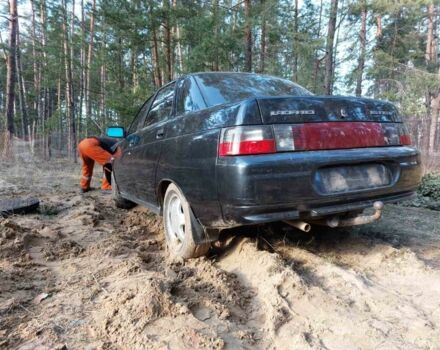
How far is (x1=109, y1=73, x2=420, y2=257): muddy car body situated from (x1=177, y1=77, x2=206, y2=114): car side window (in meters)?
0.01

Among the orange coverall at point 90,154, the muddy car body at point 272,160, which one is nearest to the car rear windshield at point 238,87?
the muddy car body at point 272,160

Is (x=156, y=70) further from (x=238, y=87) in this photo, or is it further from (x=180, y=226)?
(x=180, y=226)

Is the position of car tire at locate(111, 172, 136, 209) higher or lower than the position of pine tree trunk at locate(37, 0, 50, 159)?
lower

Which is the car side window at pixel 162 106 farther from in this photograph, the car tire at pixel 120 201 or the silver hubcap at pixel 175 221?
the car tire at pixel 120 201

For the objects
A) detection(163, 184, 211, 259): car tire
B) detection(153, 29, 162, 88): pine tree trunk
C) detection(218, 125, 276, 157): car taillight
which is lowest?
detection(163, 184, 211, 259): car tire

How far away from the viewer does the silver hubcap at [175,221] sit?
2.91 meters

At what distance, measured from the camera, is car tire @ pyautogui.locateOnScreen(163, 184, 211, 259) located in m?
2.61

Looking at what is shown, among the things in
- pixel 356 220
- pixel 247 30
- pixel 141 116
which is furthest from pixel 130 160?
pixel 247 30

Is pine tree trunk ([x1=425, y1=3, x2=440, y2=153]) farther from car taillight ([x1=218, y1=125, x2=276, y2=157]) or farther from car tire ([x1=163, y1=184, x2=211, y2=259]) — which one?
car taillight ([x1=218, y1=125, x2=276, y2=157])

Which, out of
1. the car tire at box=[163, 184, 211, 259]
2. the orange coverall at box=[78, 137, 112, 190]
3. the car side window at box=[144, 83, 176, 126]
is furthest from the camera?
the orange coverall at box=[78, 137, 112, 190]

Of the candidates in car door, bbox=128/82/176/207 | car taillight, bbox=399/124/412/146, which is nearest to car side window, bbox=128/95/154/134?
car door, bbox=128/82/176/207

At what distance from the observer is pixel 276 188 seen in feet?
6.89

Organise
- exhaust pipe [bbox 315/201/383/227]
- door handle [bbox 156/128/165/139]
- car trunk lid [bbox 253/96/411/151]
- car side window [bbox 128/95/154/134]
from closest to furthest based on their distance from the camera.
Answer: car trunk lid [bbox 253/96/411/151], exhaust pipe [bbox 315/201/383/227], door handle [bbox 156/128/165/139], car side window [bbox 128/95/154/134]

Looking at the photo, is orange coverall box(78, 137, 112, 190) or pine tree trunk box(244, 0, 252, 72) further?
pine tree trunk box(244, 0, 252, 72)
